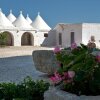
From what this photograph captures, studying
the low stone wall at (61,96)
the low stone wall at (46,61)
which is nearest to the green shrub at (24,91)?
the low stone wall at (61,96)

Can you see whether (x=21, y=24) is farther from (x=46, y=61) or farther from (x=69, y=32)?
(x=46, y=61)

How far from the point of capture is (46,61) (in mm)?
8672

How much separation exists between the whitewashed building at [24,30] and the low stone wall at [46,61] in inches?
1038

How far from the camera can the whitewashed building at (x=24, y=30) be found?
1400 inches

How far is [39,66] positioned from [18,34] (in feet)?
89.4

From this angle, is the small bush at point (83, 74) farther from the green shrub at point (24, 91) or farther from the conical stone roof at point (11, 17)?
the conical stone roof at point (11, 17)

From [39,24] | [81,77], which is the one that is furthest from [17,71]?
[39,24]

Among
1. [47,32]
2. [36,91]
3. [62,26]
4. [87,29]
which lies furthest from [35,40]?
[36,91]

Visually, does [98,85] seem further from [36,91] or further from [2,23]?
[2,23]

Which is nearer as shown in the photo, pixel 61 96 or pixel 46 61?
pixel 61 96

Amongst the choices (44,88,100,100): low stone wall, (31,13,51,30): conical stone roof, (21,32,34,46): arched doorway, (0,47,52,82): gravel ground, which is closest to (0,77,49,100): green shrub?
(44,88,100,100): low stone wall

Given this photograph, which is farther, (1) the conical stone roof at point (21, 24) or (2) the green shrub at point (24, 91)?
(1) the conical stone roof at point (21, 24)

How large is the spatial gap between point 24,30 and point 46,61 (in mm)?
28077

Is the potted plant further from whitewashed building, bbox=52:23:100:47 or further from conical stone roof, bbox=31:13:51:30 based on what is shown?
conical stone roof, bbox=31:13:51:30
